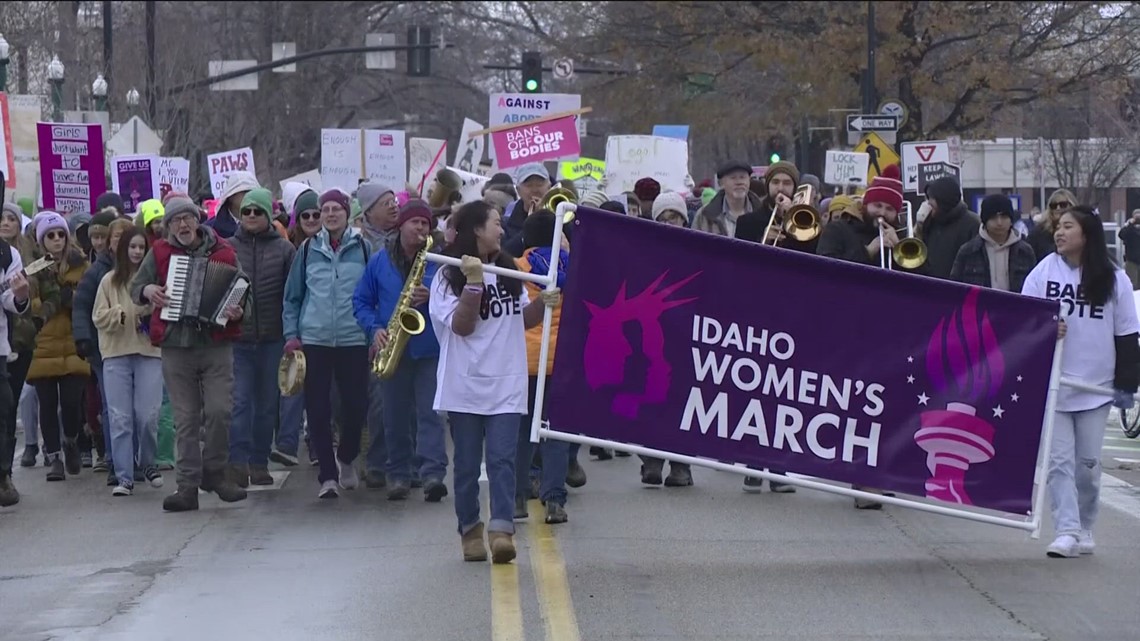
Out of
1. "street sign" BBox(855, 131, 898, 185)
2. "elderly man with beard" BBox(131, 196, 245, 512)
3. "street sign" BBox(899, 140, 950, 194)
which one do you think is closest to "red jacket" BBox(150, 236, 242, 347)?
"elderly man with beard" BBox(131, 196, 245, 512)

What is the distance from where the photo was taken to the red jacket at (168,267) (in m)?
12.2

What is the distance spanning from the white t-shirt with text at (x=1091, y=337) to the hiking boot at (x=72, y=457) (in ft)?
24.2

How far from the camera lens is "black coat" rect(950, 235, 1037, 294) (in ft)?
39.7

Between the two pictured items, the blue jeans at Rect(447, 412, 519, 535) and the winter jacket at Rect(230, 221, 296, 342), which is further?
the winter jacket at Rect(230, 221, 296, 342)

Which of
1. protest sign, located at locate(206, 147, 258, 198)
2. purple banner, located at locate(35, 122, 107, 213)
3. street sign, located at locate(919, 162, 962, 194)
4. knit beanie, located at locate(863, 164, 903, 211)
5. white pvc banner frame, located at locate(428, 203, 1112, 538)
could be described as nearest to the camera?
white pvc banner frame, located at locate(428, 203, 1112, 538)

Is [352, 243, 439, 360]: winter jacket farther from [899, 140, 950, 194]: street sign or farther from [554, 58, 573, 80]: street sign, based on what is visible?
[554, 58, 573, 80]: street sign

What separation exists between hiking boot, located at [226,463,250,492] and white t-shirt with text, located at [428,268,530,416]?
12.0ft

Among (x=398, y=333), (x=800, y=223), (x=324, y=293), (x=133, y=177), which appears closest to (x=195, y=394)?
(x=324, y=293)

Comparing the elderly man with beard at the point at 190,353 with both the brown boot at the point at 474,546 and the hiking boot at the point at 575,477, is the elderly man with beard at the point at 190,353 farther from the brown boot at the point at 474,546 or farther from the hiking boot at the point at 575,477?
the brown boot at the point at 474,546

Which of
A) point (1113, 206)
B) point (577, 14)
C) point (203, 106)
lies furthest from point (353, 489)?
point (1113, 206)

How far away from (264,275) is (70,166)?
6932 millimetres

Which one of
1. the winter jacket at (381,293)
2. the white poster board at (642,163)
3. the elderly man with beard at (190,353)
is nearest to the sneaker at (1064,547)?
the winter jacket at (381,293)

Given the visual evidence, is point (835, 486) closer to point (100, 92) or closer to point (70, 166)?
point (70, 166)

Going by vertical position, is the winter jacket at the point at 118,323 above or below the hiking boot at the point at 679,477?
above
